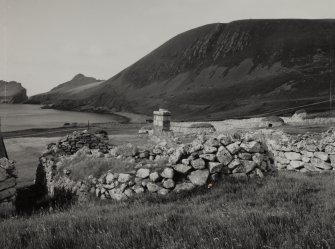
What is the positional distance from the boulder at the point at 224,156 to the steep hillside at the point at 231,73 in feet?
208

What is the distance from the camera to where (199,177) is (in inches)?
349

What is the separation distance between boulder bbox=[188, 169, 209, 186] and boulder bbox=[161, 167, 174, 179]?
50 centimetres

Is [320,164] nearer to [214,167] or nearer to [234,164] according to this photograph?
[234,164]

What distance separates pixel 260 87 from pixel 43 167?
281ft

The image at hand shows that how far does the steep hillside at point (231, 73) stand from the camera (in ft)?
289

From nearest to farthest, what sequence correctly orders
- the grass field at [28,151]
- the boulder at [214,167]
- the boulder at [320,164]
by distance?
the boulder at [214,167], the boulder at [320,164], the grass field at [28,151]

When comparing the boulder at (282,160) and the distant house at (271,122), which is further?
the distant house at (271,122)

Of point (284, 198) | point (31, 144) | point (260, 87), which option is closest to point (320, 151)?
point (284, 198)

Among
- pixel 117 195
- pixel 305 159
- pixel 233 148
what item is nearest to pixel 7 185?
pixel 117 195

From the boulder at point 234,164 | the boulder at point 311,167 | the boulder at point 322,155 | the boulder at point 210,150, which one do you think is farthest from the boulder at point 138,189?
the boulder at point 322,155

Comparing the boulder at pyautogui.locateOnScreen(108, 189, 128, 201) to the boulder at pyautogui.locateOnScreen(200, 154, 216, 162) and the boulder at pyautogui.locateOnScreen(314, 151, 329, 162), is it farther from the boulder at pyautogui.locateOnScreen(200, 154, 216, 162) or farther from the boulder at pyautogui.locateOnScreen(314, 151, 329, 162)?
Result: the boulder at pyautogui.locateOnScreen(314, 151, 329, 162)

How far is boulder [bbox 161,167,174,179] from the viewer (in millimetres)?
8922

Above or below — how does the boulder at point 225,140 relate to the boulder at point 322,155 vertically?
above

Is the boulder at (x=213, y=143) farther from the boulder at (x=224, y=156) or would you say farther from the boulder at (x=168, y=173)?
the boulder at (x=168, y=173)
